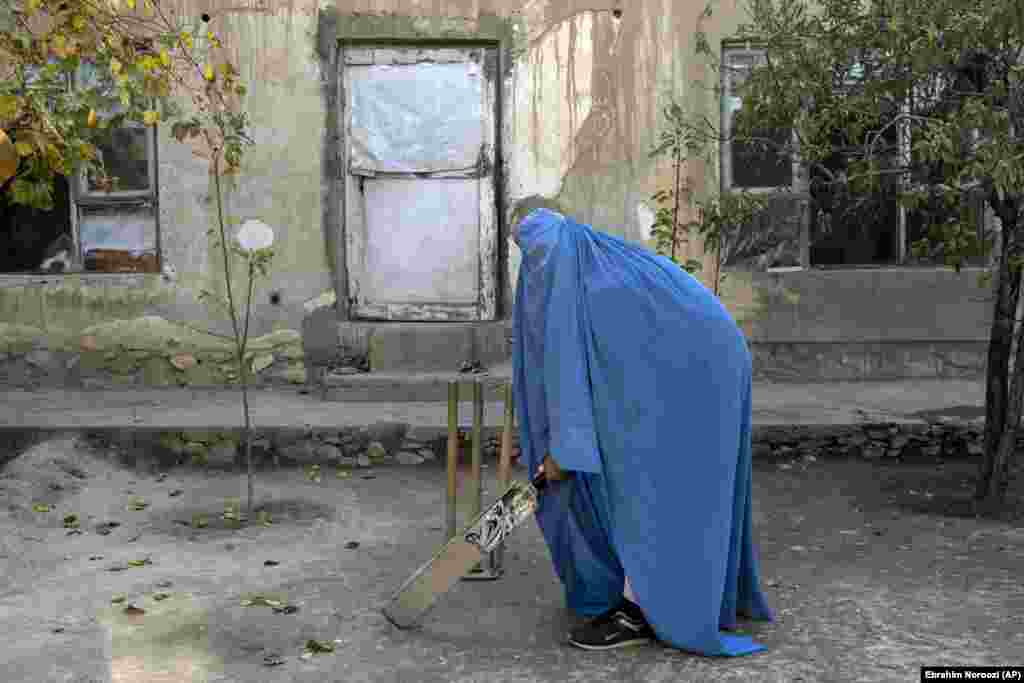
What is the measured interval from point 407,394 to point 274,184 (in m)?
2.00

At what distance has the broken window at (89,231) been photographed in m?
8.83

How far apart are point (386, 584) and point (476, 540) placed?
100 centimetres

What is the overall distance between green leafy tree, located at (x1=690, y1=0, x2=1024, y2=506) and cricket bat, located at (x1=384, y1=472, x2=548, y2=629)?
2.42 m

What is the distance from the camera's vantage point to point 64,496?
6.35 m

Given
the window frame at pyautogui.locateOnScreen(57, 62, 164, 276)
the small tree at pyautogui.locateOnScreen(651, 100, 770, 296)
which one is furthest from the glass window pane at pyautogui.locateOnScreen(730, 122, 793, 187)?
the window frame at pyautogui.locateOnScreen(57, 62, 164, 276)

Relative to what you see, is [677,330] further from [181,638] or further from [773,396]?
[773,396]

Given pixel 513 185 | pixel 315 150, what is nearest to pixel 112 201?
pixel 315 150

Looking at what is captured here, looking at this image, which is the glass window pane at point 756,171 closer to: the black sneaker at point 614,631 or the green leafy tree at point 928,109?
the green leafy tree at point 928,109

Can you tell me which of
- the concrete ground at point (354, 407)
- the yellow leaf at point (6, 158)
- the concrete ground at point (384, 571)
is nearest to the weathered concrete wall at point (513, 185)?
the concrete ground at point (354, 407)

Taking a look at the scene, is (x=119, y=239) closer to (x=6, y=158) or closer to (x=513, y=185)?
(x=513, y=185)

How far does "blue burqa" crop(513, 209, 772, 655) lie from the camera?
3951mm

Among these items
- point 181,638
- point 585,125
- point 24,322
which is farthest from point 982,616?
point 24,322

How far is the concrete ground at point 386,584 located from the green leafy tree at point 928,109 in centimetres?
99

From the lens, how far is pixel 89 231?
885 cm
